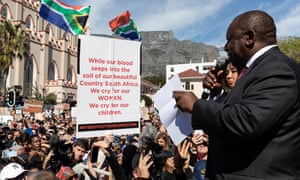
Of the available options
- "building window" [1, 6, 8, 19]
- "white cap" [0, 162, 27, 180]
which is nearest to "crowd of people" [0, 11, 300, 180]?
"white cap" [0, 162, 27, 180]

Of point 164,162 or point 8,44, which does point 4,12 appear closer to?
point 8,44

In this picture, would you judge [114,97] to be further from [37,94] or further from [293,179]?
[37,94]

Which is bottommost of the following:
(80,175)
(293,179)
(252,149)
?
(80,175)

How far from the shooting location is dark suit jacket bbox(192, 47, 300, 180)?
1471mm

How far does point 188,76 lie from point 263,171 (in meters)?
83.7

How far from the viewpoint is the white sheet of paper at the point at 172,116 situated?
7.37 feet

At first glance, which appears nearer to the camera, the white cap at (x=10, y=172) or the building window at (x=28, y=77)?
the white cap at (x=10, y=172)

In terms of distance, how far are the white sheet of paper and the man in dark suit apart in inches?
20.2

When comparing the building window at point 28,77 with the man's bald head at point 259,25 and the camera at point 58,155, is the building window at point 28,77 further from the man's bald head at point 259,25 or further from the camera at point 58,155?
the man's bald head at point 259,25

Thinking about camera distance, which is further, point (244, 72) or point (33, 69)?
point (33, 69)

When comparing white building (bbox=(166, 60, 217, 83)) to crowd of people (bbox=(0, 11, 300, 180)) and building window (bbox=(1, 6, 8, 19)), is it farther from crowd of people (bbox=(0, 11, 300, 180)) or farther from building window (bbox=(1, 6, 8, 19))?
crowd of people (bbox=(0, 11, 300, 180))

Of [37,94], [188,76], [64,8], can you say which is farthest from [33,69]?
[64,8]

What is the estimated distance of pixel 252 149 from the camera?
5.14ft

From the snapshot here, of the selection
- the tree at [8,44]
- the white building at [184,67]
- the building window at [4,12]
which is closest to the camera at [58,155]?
the tree at [8,44]
